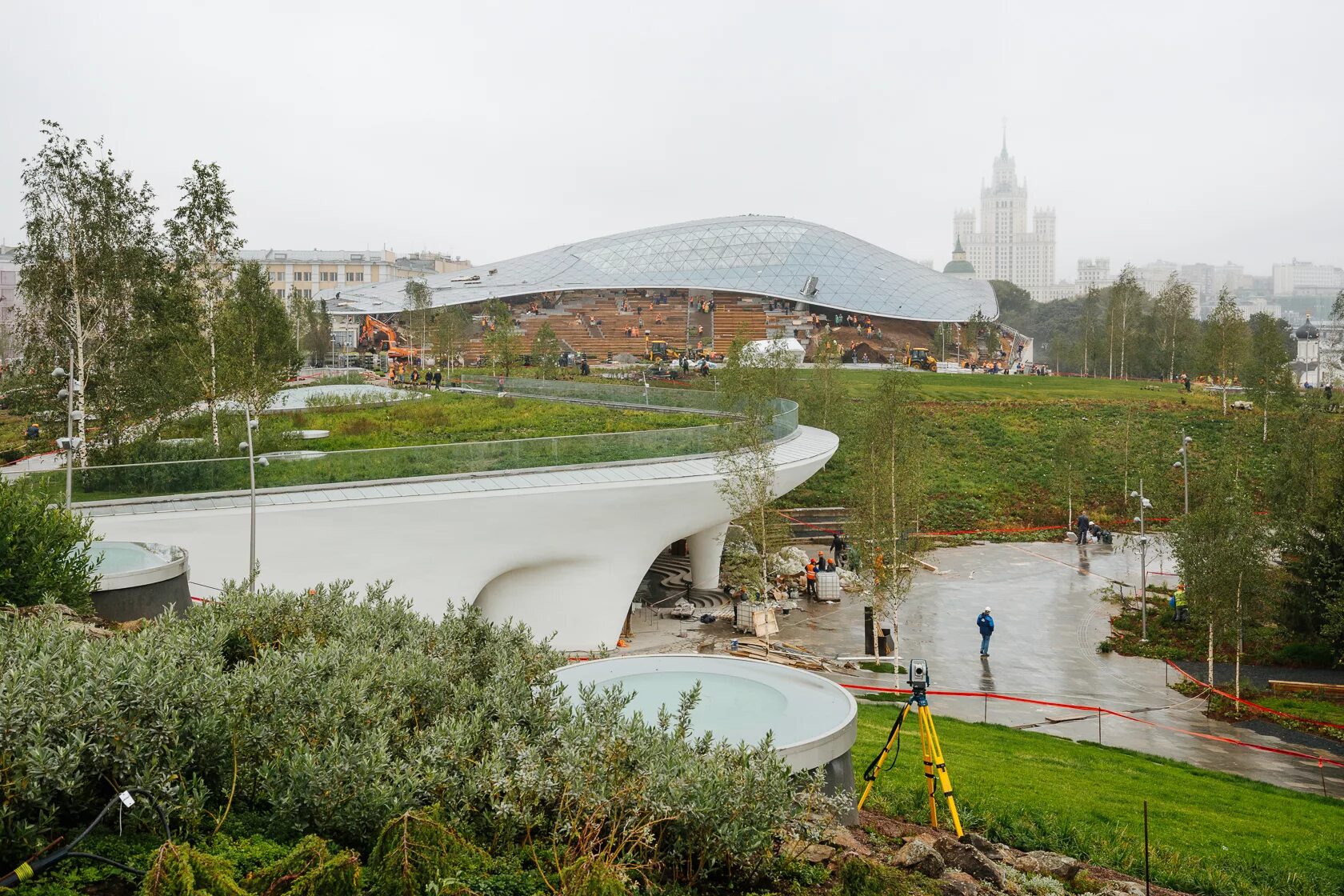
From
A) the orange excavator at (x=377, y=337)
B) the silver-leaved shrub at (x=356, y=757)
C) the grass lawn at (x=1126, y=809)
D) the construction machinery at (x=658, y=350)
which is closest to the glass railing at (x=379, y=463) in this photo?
the grass lawn at (x=1126, y=809)

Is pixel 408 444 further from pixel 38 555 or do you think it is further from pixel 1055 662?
pixel 1055 662

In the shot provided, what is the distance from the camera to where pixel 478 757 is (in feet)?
14.7

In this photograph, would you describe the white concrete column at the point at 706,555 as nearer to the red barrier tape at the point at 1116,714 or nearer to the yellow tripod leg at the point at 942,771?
the red barrier tape at the point at 1116,714

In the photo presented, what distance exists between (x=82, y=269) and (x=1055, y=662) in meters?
18.8

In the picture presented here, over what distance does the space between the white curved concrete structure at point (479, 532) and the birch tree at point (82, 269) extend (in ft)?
13.2

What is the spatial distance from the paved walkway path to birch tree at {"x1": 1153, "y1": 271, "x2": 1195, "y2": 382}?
31.7 m

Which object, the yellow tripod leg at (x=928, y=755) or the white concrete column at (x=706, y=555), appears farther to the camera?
the white concrete column at (x=706, y=555)

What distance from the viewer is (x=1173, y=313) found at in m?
50.8

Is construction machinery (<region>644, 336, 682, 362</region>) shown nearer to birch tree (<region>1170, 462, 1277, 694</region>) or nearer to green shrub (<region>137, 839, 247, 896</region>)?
birch tree (<region>1170, 462, 1277, 694</region>)

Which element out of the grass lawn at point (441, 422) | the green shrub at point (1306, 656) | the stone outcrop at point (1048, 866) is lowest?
the green shrub at point (1306, 656)

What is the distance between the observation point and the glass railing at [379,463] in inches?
564

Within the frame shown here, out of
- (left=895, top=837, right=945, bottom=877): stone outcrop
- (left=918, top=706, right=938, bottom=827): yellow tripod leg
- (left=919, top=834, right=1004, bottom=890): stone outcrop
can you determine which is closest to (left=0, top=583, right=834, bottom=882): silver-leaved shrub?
(left=895, top=837, right=945, bottom=877): stone outcrop

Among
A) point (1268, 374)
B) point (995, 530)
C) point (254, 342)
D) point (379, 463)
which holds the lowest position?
point (995, 530)

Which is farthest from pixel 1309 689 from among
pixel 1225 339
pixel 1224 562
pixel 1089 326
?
pixel 1089 326
